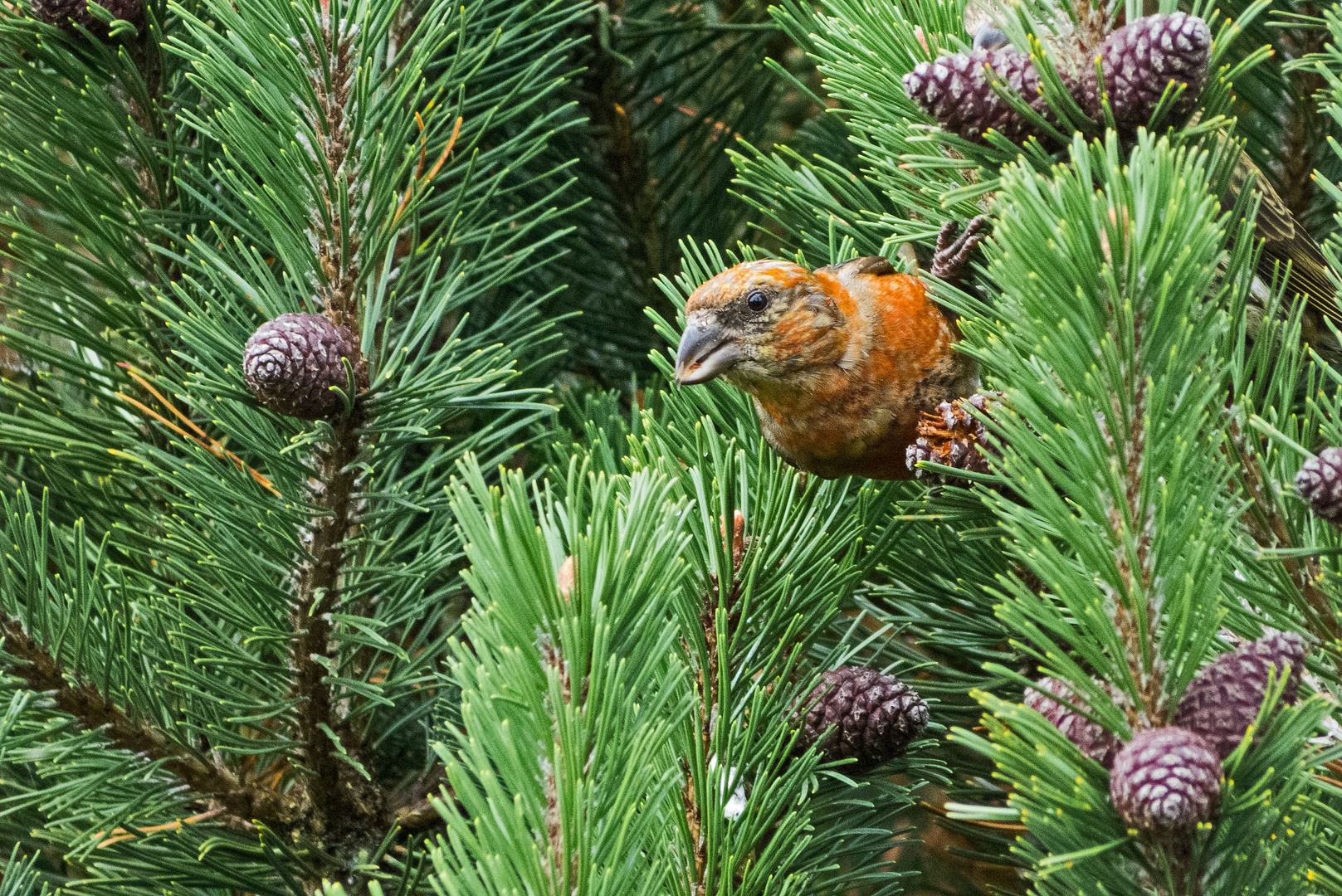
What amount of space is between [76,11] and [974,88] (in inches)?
48.8

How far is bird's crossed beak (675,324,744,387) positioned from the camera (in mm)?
1429

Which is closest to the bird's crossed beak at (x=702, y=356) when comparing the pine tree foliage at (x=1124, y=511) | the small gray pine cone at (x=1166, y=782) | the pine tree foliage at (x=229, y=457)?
the pine tree foliage at (x=229, y=457)

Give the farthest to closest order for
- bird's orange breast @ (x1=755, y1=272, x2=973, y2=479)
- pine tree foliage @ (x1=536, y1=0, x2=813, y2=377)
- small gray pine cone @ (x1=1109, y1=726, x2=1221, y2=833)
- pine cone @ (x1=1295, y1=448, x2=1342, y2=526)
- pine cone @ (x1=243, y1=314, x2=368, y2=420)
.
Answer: pine tree foliage @ (x1=536, y1=0, x2=813, y2=377)
bird's orange breast @ (x1=755, y1=272, x2=973, y2=479)
pine cone @ (x1=243, y1=314, x2=368, y2=420)
pine cone @ (x1=1295, y1=448, x2=1342, y2=526)
small gray pine cone @ (x1=1109, y1=726, x2=1221, y2=833)

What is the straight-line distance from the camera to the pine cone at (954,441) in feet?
3.71

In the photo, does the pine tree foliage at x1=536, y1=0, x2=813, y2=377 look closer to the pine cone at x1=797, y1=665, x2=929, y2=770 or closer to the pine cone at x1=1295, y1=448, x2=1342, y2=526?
the pine cone at x1=797, y1=665, x2=929, y2=770

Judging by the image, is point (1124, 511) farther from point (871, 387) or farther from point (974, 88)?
point (871, 387)

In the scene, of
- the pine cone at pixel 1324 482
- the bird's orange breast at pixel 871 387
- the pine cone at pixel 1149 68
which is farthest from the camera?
the bird's orange breast at pixel 871 387

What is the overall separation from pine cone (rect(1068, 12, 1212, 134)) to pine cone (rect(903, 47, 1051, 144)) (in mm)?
43

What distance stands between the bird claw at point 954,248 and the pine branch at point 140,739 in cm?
104

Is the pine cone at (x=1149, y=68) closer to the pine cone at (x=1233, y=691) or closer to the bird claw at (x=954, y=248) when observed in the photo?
the bird claw at (x=954, y=248)

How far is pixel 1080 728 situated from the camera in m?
0.73

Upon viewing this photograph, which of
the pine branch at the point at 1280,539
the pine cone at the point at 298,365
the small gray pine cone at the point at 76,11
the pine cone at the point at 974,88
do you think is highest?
the small gray pine cone at the point at 76,11

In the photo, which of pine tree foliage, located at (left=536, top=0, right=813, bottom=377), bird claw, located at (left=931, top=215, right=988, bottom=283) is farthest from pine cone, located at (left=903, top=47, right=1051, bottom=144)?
pine tree foliage, located at (left=536, top=0, right=813, bottom=377)

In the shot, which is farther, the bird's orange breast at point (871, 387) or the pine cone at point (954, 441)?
the bird's orange breast at point (871, 387)
